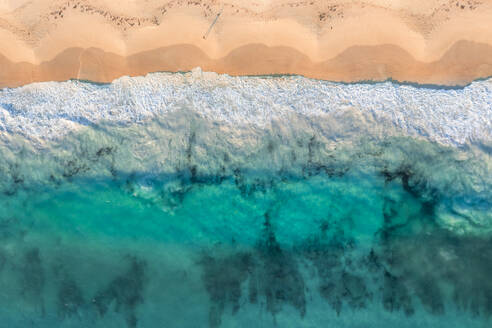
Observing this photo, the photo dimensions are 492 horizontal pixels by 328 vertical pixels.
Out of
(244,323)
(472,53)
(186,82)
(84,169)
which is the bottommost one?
(244,323)

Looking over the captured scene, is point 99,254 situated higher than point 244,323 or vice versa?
point 99,254

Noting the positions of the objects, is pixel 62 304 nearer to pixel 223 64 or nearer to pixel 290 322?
pixel 290 322

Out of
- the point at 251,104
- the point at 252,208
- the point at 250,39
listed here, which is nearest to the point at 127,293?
the point at 252,208

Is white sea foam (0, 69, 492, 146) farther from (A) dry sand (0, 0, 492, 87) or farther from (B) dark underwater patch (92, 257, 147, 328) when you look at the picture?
(B) dark underwater patch (92, 257, 147, 328)

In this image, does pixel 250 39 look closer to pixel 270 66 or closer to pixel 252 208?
pixel 270 66

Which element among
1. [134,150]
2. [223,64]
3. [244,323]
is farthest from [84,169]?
[244,323]

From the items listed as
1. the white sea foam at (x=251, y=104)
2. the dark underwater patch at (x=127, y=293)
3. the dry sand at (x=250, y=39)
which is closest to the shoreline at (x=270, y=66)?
the dry sand at (x=250, y=39)
